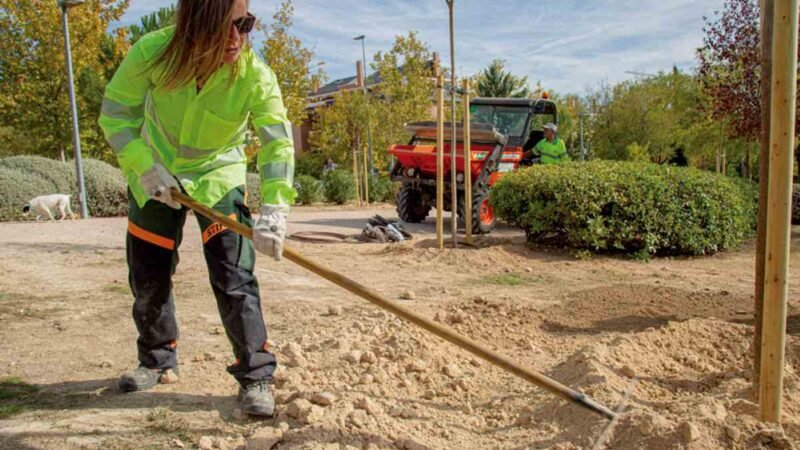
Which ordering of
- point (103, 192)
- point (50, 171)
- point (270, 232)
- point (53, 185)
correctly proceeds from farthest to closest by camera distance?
point (103, 192), point (50, 171), point (53, 185), point (270, 232)

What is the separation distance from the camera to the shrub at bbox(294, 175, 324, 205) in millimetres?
18812

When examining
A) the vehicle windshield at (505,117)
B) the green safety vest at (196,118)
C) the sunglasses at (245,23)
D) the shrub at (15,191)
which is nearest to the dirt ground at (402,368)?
the green safety vest at (196,118)

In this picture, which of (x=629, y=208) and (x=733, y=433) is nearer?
(x=733, y=433)

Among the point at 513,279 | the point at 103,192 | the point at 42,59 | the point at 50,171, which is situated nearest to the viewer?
the point at 513,279

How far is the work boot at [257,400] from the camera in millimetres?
2785

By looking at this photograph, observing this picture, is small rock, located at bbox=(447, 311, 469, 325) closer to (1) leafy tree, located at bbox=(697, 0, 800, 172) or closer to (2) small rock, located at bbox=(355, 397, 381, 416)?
(2) small rock, located at bbox=(355, 397, 381, 416)

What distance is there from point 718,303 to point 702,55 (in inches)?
293

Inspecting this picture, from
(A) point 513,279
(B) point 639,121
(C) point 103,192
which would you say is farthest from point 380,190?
(A) point 513,279

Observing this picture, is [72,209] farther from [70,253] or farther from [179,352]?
[179,352]

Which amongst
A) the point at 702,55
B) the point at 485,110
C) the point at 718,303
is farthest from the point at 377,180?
the point at 718,303

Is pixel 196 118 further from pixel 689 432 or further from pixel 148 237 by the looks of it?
pixel 689 432

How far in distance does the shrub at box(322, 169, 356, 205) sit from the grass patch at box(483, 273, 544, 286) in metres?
12.5

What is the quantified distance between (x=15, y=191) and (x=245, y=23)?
11770 millimetres

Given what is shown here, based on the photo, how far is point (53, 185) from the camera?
13078 millimetres
